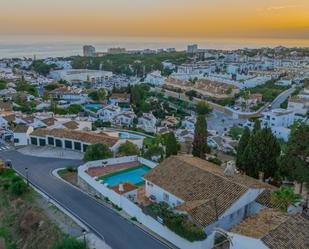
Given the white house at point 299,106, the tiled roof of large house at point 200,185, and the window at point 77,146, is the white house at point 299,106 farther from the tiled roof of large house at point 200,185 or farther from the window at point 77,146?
the tiled roof of large house at point 200,185

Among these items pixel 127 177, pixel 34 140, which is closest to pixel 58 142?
pixel 34 140

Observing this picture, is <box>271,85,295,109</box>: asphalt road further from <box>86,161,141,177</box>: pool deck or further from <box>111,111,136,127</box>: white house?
<box>86,161,141,177</box>: pool deck

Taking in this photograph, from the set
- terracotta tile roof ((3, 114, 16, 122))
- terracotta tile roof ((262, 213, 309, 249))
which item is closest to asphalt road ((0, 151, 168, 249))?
terracotta tile roof ((262, 213, 309, 249))

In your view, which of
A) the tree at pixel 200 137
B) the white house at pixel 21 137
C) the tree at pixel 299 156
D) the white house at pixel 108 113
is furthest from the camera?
the white house at pixel 108 113

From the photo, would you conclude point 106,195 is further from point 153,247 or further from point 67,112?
point 67,112

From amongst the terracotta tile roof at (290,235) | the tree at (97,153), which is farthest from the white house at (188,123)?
the terracotta tile roof at (290,235)

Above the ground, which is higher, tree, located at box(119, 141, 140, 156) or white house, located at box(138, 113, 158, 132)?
tree, located at box(119, 141, 140, 156)

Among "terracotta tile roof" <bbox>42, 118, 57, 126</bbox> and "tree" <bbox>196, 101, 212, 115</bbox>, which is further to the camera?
"tree" <bbox>196, 101, 212, 115</bbox>
